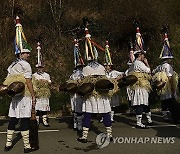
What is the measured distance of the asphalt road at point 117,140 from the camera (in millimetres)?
7062

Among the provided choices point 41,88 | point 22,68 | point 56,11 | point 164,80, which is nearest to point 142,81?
point 164,80

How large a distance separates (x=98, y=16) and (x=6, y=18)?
19.3 ft

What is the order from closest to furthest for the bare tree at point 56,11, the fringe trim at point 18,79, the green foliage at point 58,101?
the fringe trim at point 18,79, the green foliage at point 58,101, the bare tree at point 56,11

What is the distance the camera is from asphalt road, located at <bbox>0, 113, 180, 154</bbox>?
706cm

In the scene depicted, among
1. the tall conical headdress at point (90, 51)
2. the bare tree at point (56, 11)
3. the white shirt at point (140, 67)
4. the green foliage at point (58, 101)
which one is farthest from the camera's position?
the bare tree at point (56, 11)

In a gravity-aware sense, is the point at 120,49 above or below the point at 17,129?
above

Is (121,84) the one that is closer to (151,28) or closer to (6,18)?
(151,28)

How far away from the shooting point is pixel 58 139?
827cm

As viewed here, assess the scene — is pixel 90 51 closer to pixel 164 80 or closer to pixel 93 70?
pixel 93 70

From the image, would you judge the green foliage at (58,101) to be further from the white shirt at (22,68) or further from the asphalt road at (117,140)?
the white shirt at (22,68)

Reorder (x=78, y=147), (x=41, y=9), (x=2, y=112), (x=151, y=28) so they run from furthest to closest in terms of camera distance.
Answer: (x=41, y=9)
(x=151, y=28)
(x=2, y=112)
(x=78, y=147)

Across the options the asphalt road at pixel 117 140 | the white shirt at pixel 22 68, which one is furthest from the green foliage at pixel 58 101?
the white shirt at pixel 22 68

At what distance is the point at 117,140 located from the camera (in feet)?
25.8

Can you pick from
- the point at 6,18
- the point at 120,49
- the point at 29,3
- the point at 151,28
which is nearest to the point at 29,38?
the point at 6,18
